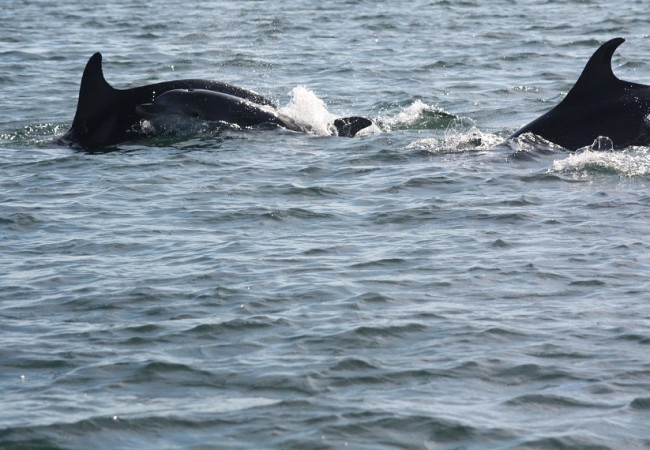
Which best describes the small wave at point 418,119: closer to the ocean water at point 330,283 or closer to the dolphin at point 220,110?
the ocean water at point 330,283

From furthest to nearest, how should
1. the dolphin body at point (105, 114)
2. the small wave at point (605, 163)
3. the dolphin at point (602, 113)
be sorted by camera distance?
1. the dolphin body at point (105, 114)
2. the dolphin at point (602, 113)
3. the small wave at point (605, 163)

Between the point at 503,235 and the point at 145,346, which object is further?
the point at 503,235

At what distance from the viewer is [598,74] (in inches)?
578

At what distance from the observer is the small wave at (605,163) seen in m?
13.9

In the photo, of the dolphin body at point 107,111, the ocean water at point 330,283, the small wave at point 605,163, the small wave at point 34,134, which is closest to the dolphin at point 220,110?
the dolphin body at point 107,111

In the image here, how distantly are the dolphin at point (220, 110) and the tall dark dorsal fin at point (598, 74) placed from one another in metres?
2.95

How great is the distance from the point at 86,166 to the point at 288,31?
1430cm

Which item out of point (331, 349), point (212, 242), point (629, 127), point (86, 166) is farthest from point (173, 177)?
point (331, 349)

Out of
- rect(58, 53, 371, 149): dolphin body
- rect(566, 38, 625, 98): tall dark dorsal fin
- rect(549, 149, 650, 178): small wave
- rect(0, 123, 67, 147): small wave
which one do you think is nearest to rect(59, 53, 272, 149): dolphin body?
rect(58, 53, 371, 149): dolphin body

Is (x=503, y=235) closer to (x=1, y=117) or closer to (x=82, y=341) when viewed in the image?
(x=82, y=341)

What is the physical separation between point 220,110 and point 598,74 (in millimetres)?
4637

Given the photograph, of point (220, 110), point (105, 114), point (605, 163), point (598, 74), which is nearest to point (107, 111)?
point (105, 114)

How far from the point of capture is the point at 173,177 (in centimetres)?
1468

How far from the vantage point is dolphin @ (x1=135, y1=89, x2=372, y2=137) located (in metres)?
16.4
